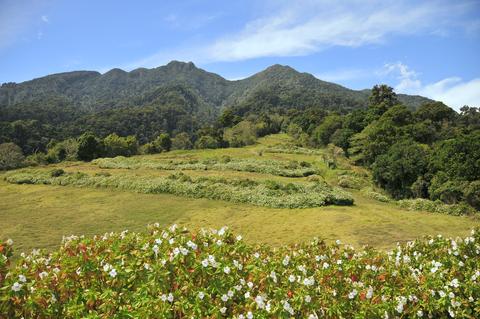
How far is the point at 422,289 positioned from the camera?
6230 mm

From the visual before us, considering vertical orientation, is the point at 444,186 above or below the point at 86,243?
below

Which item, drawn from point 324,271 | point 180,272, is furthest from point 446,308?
point 180,272

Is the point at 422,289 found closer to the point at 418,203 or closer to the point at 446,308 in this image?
the point at 446,308

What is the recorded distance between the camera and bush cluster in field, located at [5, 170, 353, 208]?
2869 cm

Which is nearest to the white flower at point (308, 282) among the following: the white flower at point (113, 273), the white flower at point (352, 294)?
the white flower at point (352, 294)

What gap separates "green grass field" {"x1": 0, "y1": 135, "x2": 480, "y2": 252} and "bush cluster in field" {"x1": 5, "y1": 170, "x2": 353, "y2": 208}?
99cm

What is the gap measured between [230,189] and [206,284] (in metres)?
26.1

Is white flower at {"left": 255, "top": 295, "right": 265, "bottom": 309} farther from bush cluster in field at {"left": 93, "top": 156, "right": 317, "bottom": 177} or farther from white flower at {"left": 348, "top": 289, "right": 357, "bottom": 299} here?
bush cluster in field at {"left": 93, "top": 156, "right": 317, "bottom": 177}

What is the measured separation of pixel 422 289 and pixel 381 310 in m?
1.26

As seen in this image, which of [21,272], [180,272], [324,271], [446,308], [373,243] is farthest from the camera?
[373,243]

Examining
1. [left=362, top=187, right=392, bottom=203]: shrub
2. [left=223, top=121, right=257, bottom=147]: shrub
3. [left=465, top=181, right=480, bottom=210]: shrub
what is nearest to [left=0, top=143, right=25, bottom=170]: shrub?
[left=223, top=121, right=257, bottom=147]: shrub

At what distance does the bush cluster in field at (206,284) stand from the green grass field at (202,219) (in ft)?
39.1

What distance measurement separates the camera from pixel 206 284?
5.60 metres

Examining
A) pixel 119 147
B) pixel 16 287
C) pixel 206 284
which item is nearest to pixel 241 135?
pixel 119 147
